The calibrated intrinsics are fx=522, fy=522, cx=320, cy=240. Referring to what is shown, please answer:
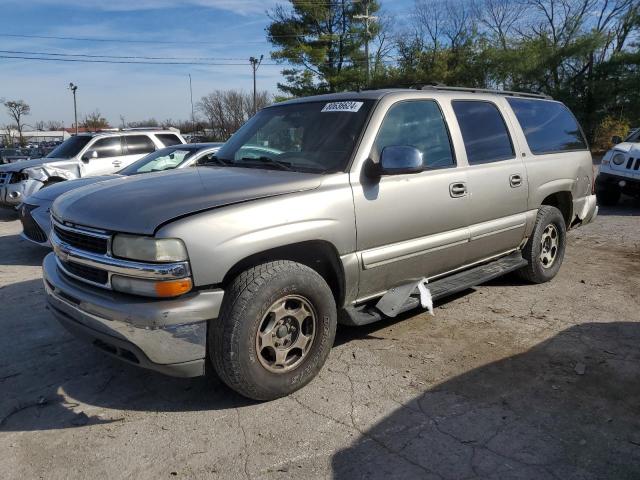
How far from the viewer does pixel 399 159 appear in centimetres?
333

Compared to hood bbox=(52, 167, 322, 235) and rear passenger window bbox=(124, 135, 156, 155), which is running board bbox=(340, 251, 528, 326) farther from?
rear passenger window bbox=(124, 135, 156, 155)

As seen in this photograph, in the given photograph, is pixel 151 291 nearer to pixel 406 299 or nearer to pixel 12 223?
pixel 406 299

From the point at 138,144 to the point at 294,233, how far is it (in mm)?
9736

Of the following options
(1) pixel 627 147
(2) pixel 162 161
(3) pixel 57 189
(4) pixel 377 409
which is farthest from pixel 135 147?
(4) pixel 377 409

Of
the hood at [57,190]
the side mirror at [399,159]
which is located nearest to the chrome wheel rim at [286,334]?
the side mirror at [399,159]

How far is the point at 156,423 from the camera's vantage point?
2.96 meters

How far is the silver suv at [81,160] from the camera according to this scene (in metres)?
10.2

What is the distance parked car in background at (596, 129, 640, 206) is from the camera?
9.38 meters

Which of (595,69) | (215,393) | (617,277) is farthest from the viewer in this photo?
(595,69)

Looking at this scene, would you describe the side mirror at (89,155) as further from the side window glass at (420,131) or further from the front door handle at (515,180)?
the front door handle at (515,180)

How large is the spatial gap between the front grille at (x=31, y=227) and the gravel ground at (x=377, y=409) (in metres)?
2.25

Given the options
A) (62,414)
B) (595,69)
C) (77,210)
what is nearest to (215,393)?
(62,414)

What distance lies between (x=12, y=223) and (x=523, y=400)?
10182 mm

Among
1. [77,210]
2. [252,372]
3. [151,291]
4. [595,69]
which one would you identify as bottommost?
[252,372]
